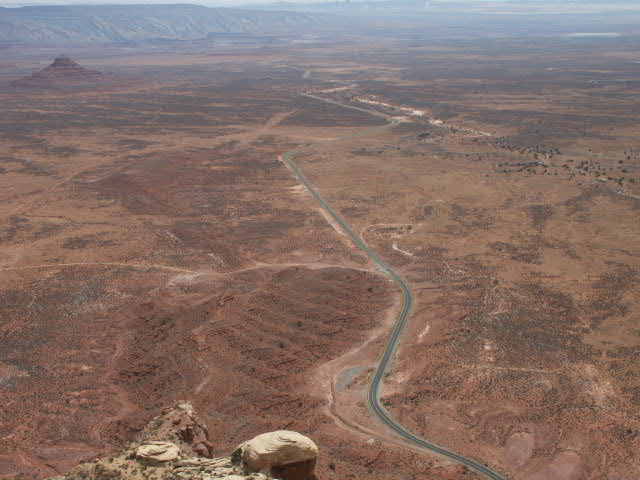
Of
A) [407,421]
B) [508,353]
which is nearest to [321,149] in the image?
[508,353]

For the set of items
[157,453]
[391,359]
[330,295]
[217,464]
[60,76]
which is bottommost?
[391,359]

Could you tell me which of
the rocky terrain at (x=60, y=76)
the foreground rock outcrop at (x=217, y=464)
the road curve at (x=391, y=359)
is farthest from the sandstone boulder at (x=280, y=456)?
the rocky terrain at (x=60, y=76)

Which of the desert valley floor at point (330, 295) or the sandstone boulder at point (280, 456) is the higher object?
the sandstone boulder at point (280, 456)

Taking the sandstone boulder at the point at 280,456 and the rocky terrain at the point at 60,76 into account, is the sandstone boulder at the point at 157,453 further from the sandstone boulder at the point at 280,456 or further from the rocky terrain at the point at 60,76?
the rocky terrain at the point at 60,76

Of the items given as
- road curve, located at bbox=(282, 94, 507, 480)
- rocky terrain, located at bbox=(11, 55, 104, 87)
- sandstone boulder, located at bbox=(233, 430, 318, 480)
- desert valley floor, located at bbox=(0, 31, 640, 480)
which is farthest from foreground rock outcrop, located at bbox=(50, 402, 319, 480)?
rocky terrain, located at bbox=(11, 55, 104, 87)

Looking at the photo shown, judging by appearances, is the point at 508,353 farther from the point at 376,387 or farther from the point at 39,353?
the point at 39,353

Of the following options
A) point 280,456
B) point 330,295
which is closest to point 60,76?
point 330,295

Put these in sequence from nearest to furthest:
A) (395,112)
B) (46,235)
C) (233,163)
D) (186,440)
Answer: (186,440) < (46,235) < (233,163) < (395,112)

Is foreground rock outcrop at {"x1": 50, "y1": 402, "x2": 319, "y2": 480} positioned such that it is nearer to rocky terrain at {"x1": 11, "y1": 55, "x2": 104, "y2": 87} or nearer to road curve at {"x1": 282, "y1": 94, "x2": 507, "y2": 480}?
road curve at {"x1": 282, "y1": 94, "x2": 507, "y2": 480}

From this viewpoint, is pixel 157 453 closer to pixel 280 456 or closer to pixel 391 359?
pixel 280 456
